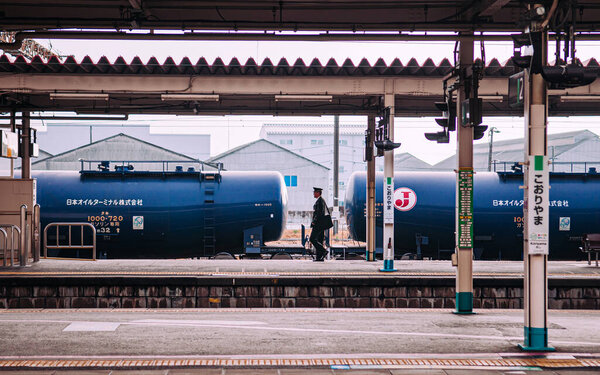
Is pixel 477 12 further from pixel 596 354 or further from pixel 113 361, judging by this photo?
pixel 113 361

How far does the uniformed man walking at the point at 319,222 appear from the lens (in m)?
15.7

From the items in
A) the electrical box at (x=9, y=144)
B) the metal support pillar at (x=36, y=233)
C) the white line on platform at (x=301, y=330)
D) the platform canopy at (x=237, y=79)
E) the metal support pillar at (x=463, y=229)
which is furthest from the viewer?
the metal support pillar at (x=36, y=233)

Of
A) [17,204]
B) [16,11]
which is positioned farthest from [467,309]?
[17,204]

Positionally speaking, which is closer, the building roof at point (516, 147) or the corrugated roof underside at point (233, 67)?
the corrugated roof underside at point (233, 67)

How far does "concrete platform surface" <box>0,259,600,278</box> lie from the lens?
499 inches

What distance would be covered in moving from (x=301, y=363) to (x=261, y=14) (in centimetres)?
562

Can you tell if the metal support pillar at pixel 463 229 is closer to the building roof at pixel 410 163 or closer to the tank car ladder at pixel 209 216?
the tank car ladder at pixel 209 216

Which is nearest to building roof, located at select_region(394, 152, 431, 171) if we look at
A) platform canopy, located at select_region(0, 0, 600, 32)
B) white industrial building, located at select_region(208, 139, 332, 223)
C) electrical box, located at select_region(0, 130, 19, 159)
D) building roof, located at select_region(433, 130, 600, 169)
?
building roof, located at select_region(433, 130, 600, 169)

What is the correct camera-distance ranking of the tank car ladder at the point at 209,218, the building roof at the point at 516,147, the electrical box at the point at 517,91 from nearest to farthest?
1. the electrical box at the point at 517,91
2. the tank car ladder at the point at 209,218
3. the building roof at the point at 516,147

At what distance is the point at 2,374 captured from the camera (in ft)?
19.4

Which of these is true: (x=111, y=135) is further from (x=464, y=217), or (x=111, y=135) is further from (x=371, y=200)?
(x=464, y=217)

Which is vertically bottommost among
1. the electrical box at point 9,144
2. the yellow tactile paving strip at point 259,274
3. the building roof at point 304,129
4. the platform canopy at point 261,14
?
the yellow tactile paving strip at point 259,274

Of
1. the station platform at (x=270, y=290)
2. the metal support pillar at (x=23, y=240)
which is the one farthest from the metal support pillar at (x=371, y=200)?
the metal support pillar at (x=23, y=240)

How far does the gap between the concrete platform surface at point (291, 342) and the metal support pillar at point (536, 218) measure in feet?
1.16
